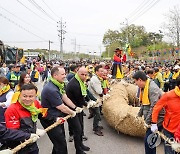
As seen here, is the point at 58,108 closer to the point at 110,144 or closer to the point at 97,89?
the point at 110,144

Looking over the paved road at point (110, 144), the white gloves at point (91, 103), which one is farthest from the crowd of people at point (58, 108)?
the paved road at point (110, 144)

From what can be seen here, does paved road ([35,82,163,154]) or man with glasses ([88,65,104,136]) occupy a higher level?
man with glasses ([88,65,104,136])

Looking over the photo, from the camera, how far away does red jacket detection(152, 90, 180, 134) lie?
356 centimetres

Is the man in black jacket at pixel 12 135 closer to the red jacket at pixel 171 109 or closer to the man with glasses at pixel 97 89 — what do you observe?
the red jacket at pixel 171 109

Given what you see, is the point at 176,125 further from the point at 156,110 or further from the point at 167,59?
the point at 167,59

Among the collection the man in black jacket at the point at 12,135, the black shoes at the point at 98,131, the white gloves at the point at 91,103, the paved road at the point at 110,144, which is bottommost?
the paved road at the point at 110,144

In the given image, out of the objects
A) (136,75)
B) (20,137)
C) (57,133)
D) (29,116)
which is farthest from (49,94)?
(136,75)

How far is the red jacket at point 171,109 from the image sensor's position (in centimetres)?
356

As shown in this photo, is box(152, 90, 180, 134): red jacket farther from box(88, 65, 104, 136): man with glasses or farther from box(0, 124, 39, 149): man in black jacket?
box(88, 65, 104, 136): man with glasses

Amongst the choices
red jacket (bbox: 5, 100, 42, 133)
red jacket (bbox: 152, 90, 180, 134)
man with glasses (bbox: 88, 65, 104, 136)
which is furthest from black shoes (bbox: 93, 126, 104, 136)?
red jacket (bbox: 5, 100, 42, 133)

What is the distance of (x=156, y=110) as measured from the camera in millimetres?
3740

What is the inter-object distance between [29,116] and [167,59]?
2730 centimetres

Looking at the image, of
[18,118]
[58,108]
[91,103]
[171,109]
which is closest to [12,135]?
[18,118]

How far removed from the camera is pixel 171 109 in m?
3.62
